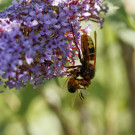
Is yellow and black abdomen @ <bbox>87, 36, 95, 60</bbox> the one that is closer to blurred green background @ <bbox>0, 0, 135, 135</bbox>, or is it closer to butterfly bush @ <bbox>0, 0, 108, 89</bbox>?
butterfly bush @ <bbox>0, 0, 108, 89</bbox>

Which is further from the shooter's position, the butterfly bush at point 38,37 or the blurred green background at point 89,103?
the blurred green background at point 89,103

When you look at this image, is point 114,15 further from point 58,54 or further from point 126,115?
point 126,115

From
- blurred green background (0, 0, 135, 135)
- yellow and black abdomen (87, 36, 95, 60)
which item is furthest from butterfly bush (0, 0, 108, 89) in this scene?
blurred green background (0, 0, 135, 135)

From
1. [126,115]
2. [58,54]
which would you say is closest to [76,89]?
[58,54]

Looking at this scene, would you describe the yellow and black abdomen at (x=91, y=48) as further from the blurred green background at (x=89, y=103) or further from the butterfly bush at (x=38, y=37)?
the blurred green background at (x=89, y=103)

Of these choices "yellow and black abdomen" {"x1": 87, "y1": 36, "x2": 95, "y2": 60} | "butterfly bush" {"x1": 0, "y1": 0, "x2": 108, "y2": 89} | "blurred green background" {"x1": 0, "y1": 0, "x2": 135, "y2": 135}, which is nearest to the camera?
"butterfly bush" {"x1": 0, "y1": 0, "x2": 108, "y2": 89}

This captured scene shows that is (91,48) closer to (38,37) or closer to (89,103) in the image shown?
(38,37)

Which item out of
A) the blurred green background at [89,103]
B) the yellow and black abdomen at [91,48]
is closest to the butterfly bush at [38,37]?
the yellow and black abdomen at [91,48]
